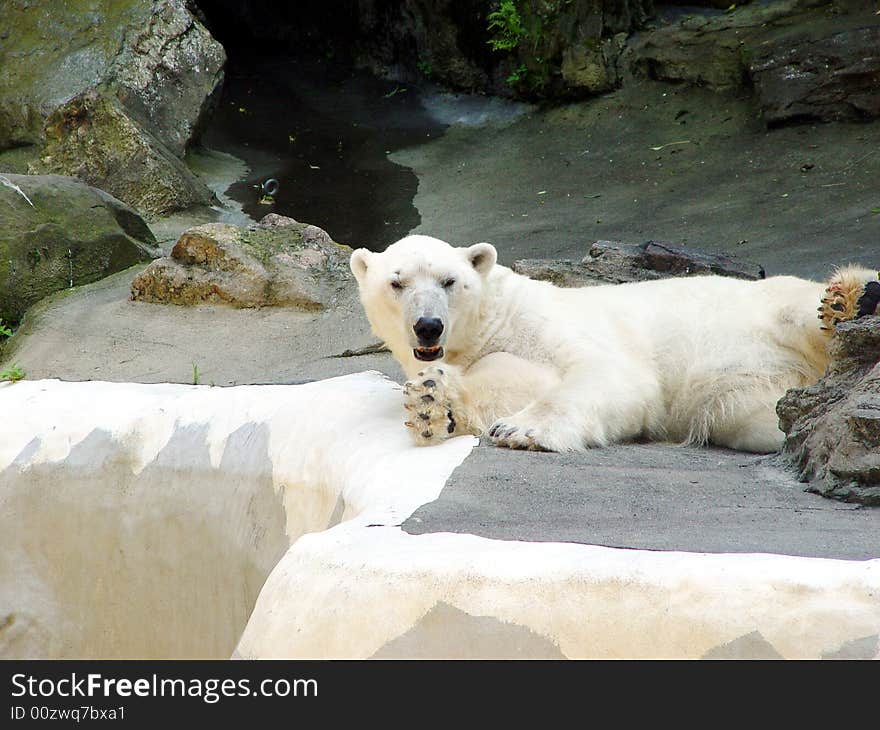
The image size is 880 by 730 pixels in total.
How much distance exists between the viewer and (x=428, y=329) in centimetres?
365

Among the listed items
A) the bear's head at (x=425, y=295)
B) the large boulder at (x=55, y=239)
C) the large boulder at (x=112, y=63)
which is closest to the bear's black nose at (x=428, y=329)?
the bear's head at (x=425, y=295)

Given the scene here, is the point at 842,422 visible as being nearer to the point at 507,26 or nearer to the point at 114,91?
the point at 114,91

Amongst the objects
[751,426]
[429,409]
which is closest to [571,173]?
[751,426]

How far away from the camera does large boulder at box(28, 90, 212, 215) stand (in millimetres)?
9766

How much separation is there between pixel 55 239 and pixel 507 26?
614cm

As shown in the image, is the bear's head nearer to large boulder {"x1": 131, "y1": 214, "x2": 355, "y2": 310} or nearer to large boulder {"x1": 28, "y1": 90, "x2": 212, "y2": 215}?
large boulder {"x1": 131, "y1": 214, "x2": 355, "y2": 310}

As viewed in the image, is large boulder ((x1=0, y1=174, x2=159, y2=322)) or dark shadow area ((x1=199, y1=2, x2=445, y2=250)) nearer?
large boulder ((x1=0, y1=174, x2=159, y2=322))

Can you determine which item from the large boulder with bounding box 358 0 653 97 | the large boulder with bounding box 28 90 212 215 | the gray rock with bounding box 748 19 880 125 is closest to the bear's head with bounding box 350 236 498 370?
the large boulder with bounding box 28 90 212 215

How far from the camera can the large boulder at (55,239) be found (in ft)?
24.4

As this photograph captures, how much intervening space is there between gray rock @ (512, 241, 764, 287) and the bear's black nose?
2310 millimetres

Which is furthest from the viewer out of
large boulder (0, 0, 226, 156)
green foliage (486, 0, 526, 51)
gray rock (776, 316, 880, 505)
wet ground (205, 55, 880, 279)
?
green foliage (486, 0, 526, 51)

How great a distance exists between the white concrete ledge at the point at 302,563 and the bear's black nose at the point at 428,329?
11.0 inches
